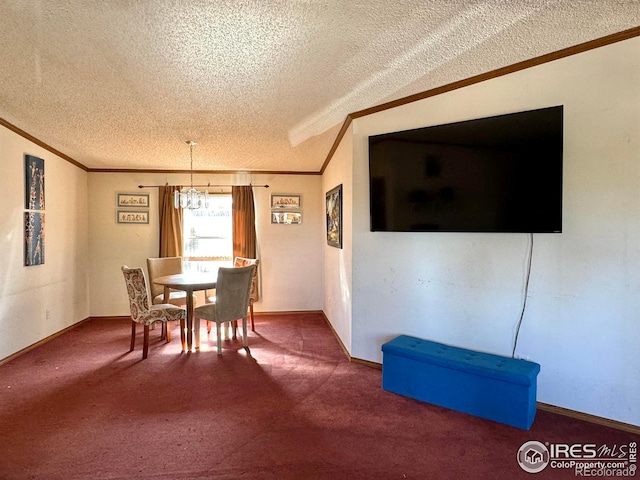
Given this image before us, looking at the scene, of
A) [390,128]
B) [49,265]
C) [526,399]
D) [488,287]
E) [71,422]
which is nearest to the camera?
[526,399]

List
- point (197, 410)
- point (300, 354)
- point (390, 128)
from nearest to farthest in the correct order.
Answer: point (197, 410) < point (390, 128) < point (300, 354)

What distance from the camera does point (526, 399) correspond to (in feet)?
7.12

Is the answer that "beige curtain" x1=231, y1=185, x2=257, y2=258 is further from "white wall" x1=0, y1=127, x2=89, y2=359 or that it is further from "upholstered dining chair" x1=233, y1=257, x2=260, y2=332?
"white wall" x1=0, y1=127, x2=89, y2=359

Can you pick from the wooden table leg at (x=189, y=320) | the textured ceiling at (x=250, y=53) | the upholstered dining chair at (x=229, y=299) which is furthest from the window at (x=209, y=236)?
the textured ceiling at (x=250, y=53)

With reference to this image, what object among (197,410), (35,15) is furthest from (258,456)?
(35,15)

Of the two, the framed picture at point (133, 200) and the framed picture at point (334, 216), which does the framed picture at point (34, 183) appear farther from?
the framed picture at point (334, 216)

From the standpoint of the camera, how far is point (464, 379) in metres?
2.40

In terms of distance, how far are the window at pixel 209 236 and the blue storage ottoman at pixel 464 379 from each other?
3.47 metres

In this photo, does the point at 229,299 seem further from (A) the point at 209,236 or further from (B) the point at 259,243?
(A) the point at 209,236

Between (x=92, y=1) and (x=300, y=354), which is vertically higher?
(x=92, y=1)

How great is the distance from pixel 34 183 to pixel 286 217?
3.19 metres

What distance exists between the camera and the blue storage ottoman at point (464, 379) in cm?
221

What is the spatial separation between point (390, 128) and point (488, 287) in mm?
1612

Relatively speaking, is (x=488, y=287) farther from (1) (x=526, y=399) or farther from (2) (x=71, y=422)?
(2) (x=71, y=422)
